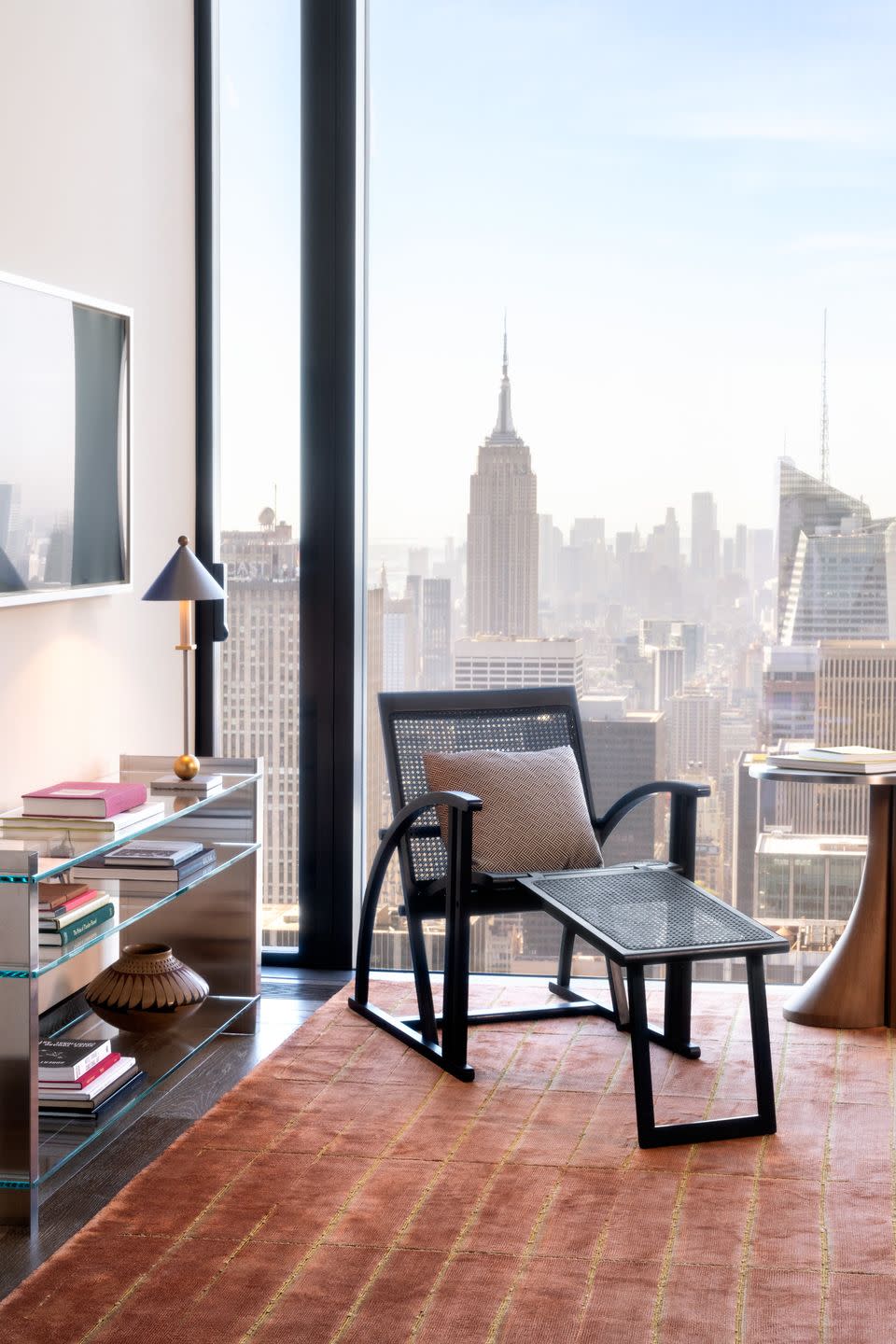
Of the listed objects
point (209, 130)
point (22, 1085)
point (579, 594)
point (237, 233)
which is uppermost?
point (209, 130)

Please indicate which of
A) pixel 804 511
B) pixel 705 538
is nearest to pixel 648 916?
pixel 705 538

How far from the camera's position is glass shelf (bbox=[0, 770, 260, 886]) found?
2555 mm

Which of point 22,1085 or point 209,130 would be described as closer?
point 22,1085

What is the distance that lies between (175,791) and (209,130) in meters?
2.14

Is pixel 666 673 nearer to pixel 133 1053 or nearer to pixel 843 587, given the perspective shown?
pixel 843 587

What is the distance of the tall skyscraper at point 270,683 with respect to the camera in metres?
4.48

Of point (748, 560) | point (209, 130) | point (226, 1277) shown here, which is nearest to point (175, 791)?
point (226, 1277)

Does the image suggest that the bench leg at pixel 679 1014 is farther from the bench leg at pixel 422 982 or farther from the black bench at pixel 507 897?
A: the bench leg at pixel 422 982

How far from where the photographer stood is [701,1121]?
122 inches

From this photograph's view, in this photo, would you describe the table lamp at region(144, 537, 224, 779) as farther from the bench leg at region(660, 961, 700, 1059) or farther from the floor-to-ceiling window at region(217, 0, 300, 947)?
the bench leg at region(660, 961, 700, 1059)

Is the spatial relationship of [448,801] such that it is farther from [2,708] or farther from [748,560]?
[748,560]

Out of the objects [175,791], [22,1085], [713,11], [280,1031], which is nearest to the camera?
[22,1085]

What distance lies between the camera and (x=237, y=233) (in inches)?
176

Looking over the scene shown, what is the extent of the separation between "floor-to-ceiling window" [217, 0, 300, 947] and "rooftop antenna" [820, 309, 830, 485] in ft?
5.21
